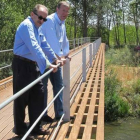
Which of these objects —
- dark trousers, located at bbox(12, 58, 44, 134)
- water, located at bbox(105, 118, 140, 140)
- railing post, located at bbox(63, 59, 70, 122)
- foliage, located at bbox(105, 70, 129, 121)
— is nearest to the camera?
dark trousers, located at bbox(12, 58, 44, 134)

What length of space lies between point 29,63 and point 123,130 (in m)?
10.1

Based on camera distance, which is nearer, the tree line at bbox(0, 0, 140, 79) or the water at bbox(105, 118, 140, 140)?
the water at bbox(105, 118, 140, 140)

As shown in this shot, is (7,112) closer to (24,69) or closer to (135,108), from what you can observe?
(24,69)

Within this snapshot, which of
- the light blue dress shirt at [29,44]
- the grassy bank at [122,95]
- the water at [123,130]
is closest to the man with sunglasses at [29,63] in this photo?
the light blue dress shirt at [29,44]

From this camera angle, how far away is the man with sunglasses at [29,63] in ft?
10.7

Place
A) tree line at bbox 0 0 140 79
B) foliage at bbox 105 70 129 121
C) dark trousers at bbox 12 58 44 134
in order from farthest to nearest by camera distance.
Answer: tree line at bbox 0 0 140 79
foliage at bbox 105 70 129 121
dark trousers at bbox 12 58 44 134

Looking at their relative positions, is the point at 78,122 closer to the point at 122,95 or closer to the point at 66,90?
the point at 66,90

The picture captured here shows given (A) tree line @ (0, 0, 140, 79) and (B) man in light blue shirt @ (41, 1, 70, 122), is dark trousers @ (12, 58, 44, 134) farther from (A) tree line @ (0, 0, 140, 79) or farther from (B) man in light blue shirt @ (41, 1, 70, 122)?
(A) tree line @ (0, 0, 140, 79)

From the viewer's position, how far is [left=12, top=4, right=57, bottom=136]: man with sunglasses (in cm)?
327

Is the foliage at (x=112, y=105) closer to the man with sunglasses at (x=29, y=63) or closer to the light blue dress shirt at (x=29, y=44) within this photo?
the man with sunglasses at (x=29, y=63)

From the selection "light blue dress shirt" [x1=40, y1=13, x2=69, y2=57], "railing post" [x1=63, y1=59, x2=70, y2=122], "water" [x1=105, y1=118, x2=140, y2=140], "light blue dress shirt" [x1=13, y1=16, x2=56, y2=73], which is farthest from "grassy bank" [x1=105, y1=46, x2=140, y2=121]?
"light blue dress shirt" [x1=13, y1=16, x2=56, y2=73]

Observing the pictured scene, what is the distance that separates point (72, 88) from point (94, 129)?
9.28 ft

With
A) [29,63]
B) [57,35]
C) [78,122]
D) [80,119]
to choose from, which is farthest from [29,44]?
[80,119]

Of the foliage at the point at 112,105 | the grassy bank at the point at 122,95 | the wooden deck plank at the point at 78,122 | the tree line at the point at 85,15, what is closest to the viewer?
the wooden deck plank at the point at 78,122
